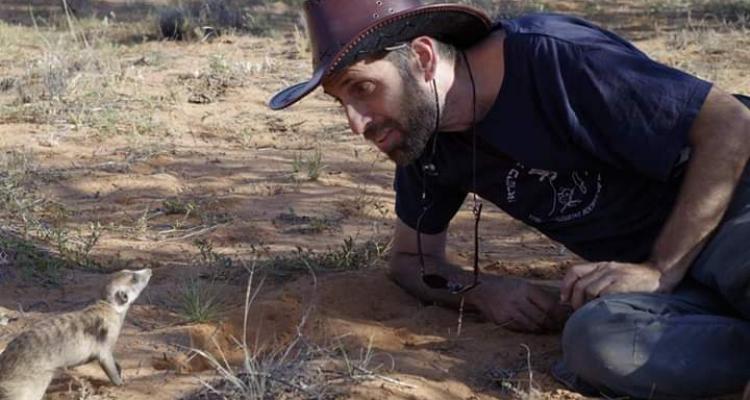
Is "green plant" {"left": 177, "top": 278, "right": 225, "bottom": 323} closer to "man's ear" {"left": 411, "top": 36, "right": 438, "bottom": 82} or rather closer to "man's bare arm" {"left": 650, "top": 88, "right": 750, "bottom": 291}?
"man's ear" {"left": 411, "top": 36, "right": 438, "bottom": 82}

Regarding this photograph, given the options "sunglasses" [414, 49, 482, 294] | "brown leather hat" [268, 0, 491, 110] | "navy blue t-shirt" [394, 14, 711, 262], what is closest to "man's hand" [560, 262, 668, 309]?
"navy blue t-shirt" [394, 14, 711, 262]

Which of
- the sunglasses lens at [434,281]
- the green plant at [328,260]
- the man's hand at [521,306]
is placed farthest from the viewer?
the green plant at [328,260]

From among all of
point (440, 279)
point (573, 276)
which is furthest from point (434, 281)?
point (573, 276)

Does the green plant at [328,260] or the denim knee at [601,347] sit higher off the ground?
the denim knee at [601,347]

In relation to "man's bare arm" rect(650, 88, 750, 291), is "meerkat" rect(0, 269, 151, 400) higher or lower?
lower

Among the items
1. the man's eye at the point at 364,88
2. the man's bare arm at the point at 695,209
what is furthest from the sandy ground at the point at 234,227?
the man's eye at the point at 364,88

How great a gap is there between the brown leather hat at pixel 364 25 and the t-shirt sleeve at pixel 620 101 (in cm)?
31

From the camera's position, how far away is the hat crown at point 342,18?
3.59 m

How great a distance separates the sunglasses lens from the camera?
4.43m

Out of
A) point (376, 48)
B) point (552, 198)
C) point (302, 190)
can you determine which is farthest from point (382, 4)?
point (302, 190)

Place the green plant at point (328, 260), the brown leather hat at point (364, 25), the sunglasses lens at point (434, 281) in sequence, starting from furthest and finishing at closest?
the green plant at point (328, 260), the sunglasses lens at point (434, 281), the brown leather hat at point (364, 25)

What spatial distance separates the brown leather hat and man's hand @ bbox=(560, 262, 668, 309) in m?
0.86

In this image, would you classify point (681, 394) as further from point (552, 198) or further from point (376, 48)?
point (376, 48)

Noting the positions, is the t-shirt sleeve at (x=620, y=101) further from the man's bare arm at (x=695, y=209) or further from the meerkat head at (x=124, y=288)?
the meerkat head at (x=124, y=288)
